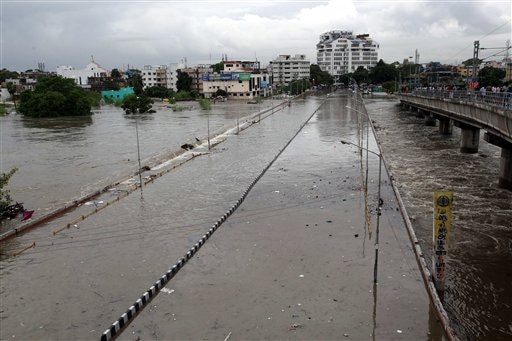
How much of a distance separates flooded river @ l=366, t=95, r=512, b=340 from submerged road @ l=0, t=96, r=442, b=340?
0.89 m

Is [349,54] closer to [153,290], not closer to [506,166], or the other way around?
[506,166]

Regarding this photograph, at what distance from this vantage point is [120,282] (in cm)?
1115

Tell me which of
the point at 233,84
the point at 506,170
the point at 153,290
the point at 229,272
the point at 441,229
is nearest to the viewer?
the point at 441,229

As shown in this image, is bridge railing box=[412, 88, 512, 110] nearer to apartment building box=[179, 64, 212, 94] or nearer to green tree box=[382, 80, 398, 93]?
green tree box=[382, 80, 398, 93]

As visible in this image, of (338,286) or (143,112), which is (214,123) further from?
(338,286)

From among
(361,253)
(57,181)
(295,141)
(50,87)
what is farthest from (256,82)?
(361,253)

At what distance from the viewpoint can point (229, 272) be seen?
1156cm

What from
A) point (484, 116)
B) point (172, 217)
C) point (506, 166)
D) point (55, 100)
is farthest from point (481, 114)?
point (55, 100)

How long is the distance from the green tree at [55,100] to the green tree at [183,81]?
50178 mm

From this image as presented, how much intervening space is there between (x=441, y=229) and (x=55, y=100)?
66.8m

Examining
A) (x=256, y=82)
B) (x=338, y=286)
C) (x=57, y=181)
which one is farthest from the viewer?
(x=256, y=82)

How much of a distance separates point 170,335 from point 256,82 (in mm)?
113527

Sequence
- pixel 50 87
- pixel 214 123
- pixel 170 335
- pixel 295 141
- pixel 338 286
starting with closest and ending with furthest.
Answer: pixel 170 335 → pixel 338 286 → pixel 295 141 → pixel 214 123 → pixel 50 87

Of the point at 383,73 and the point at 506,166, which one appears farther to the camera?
the point at 383,73
